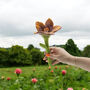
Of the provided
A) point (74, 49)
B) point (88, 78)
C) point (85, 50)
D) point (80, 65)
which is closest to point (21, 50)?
point (74, 49)

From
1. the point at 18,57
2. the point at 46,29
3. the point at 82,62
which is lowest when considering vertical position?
the point at 18,57

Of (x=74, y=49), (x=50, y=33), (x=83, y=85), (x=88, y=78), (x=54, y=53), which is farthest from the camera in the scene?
(x=74, y=49)

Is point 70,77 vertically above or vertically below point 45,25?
below

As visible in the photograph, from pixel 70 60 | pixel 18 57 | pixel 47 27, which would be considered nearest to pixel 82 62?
pixel 70 60

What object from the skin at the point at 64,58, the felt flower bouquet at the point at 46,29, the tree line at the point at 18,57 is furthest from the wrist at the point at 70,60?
the tree line at the point at 18,57

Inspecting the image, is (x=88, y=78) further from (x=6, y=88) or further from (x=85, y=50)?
(x=85, y=50)

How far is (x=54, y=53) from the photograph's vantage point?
4.36ft

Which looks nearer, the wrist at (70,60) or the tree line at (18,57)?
the wrist at (70,60)

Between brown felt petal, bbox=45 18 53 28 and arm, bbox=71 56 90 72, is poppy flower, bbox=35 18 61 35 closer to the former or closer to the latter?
Result: brown felt petal, bbox=45 18 53 28

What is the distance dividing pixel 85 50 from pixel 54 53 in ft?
83.4

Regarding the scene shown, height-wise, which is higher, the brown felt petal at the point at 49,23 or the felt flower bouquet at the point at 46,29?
the brown felt petal at the point at 49,23

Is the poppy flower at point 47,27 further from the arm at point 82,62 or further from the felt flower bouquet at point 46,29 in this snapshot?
the arm at point 82,62

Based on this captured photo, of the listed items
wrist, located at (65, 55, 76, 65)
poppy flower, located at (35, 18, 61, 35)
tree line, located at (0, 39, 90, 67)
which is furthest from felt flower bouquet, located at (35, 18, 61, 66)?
tree line, located at (0, 39, 90, 67)

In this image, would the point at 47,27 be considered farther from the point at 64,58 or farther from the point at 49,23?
the point at 64,58
